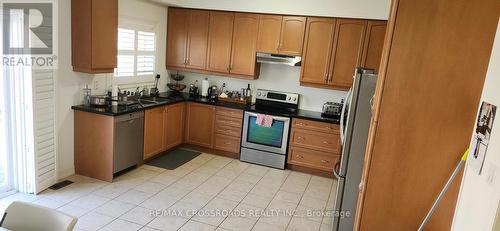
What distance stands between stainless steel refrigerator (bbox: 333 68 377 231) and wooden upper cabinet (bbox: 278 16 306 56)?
6.79 ft

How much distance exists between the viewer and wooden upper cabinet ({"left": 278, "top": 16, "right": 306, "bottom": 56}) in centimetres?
496

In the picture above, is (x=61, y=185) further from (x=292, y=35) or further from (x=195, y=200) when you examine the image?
(x=292, y=35)

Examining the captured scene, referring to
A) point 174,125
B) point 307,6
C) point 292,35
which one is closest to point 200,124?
point 174,125

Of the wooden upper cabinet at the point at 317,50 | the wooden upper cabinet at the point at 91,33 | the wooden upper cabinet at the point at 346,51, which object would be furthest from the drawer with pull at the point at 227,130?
the wooden upper cabinet at the point at 91,33

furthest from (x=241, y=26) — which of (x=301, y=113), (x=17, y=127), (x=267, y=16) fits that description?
(x=17, y=127)

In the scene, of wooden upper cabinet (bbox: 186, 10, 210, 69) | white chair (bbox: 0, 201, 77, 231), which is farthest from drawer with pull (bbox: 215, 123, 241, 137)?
white chair (bbox: 0, 201, 77, 231)

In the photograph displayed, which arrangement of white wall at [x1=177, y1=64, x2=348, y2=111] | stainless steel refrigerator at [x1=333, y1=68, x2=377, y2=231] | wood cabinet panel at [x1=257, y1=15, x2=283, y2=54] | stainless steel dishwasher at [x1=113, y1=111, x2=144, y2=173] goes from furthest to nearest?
white wall at [x1=177, y1=64, x2=348, y2=111], wood cabinet panel at [x1=257, y1=15, x2=283, y2=54], stainless steel dishwasher at [x1=113, y1=111, x2=144, y2=173], stainless steel refrigerator at [x1=333, y1=68, x2=377, y2=231]

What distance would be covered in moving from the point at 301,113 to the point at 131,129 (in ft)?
8.01

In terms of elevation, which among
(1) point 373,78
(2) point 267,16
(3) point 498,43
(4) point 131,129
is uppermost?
(2) point 267,16

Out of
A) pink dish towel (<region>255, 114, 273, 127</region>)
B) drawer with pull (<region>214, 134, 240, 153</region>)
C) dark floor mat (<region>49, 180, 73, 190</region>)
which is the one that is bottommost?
dark floor mat (<region>49, 180, 73, 190</region>)

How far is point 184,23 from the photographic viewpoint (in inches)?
220

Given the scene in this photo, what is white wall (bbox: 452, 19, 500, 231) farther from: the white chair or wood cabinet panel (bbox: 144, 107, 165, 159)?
wood cabinet panel (bbox: 144, 107, 165, 159)

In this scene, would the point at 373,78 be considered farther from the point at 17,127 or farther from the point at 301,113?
the point at 17,127

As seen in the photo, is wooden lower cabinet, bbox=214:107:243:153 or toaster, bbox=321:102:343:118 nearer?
toaster, bbox=321:102:343:118
